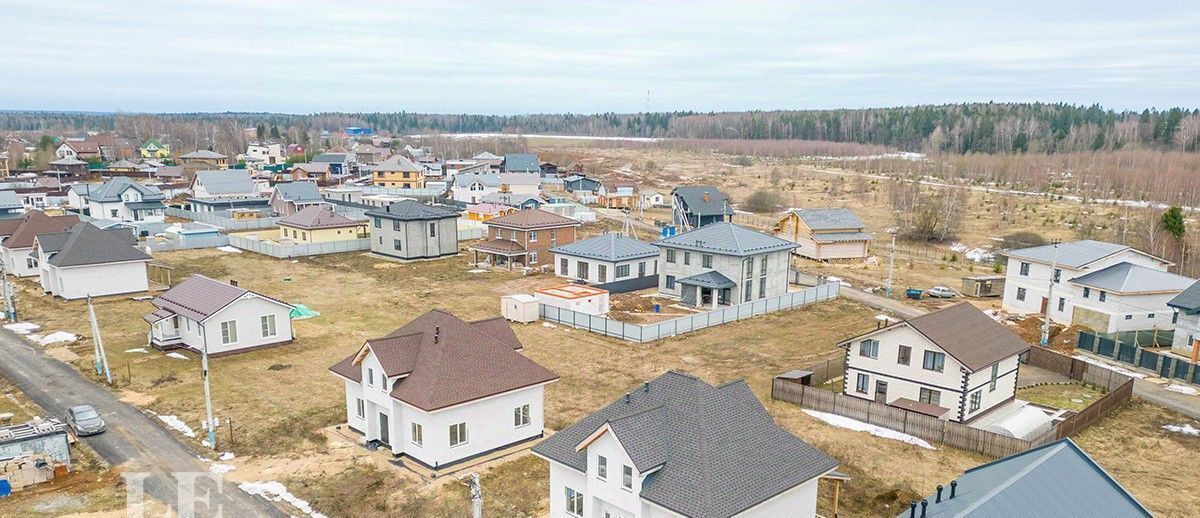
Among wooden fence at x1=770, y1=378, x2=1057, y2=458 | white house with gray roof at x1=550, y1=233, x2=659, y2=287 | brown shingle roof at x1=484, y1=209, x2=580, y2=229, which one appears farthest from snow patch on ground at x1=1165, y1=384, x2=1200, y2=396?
brown shingle roof at x1=484, y1=209, x2=580, y2=229

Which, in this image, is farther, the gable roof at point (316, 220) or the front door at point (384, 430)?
the gable roof at point (316, 220)

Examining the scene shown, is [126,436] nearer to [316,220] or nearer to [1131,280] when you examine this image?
[316,220]

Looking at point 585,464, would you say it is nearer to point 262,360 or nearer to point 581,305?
point 262,360

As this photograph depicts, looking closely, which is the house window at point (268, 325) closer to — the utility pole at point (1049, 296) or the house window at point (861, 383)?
the house window at point (861, 383)

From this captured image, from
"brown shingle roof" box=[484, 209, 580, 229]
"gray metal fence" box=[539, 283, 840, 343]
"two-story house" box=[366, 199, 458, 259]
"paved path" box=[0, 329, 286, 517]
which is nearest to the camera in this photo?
"paved path" box=[0, 329, 286, 517]

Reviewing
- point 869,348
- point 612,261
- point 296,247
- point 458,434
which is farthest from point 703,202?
point 458,434

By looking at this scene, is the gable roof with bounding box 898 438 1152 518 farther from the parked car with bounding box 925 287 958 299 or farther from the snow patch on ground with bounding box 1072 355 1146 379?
the parked car with bounding box 925 287 958 299

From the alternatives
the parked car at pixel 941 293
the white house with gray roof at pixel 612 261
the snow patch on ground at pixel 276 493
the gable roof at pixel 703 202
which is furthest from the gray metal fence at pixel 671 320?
the gable roof at pixel 703 202
